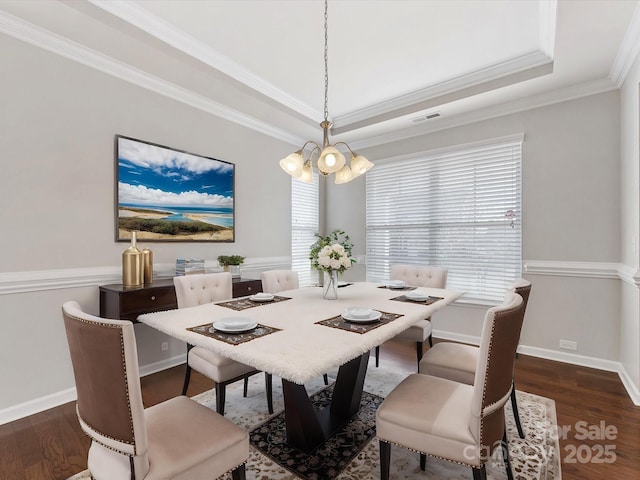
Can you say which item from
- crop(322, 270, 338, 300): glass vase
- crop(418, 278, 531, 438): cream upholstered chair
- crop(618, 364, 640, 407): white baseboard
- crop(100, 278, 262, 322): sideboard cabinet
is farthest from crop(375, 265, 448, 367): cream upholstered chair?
crop(100, 278, 262, 322): sideboard cabinet

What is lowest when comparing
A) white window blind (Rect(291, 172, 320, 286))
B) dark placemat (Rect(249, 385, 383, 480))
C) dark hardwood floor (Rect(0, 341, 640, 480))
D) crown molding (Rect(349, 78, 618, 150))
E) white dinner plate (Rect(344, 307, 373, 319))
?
dark hardwood floor (Rect(0, 341, 640, 480))

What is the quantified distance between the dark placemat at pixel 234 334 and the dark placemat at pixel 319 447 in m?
0.81

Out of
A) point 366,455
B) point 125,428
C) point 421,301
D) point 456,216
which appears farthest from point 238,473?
point 456,216

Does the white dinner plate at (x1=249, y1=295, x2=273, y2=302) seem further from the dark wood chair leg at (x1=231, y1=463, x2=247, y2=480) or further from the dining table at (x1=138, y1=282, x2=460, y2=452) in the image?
the dark wood chair leg at (x1=231, y1=463, x2=247, y2=480)

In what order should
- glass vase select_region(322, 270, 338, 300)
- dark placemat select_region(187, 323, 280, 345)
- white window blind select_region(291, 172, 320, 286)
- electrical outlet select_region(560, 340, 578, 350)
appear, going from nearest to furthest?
dark placemat select_region(187, 323, 280, 345), glass vase select_region(322, 270, 338, 300), electrical outlet select_region(560, 340, 578, 350), white window blind select_region(291, 172, 320, 286)

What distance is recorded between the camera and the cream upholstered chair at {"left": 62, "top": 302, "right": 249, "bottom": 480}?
103 cm

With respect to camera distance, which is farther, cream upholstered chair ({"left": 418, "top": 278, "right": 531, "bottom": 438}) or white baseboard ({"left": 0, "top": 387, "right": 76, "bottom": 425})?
white baseboard ({"left": 0, "top": 387, "right": 76, "bottom": 425})

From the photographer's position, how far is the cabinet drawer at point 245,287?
331 centimetres

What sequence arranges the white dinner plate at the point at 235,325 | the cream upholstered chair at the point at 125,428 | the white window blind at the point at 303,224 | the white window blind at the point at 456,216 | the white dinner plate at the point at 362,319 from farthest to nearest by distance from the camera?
the white window blind at the point at 303,224, the white window blind at the point at 456,216, the white dinner plate at the point at 362,319, the white dinner plate at the point at 235,325, the cream upholstered chair at the point at 125,428

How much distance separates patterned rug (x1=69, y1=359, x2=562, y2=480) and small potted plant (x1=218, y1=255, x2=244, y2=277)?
4.85 feet

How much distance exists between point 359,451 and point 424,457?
367 mm

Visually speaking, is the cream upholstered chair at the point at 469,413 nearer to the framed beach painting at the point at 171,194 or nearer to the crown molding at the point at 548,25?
the crown molding at the point at 548,25

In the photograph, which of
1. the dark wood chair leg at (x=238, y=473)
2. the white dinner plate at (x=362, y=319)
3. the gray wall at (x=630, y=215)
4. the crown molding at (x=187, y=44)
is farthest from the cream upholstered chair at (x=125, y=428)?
the gray wall at (x=630, y=215)

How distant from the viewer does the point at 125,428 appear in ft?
3.42
